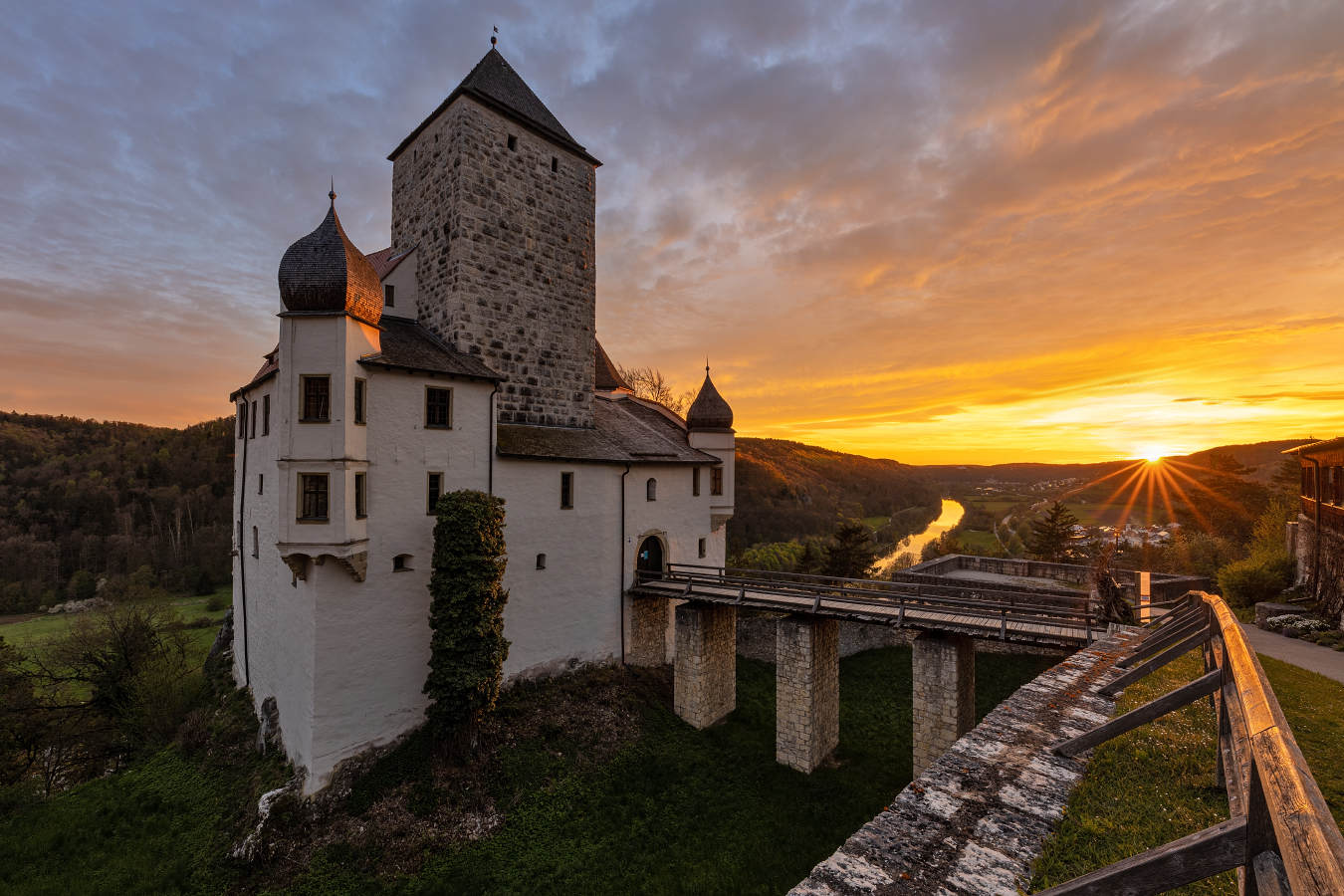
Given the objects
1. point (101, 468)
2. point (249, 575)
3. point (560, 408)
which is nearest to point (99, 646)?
point (249, 575)

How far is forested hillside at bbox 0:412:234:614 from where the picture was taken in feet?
182

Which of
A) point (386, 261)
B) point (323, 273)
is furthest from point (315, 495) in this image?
point (386, 261)

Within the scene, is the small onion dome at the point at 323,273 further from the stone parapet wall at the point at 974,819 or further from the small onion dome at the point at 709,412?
the stone parapet wall at the point at 974,819

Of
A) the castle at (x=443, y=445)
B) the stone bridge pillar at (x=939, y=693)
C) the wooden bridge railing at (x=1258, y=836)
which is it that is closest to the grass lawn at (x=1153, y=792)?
the wooden bridge railing at (x=1258, y=836)

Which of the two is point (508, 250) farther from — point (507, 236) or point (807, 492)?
point (807, 492)

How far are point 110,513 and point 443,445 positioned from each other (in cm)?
7641

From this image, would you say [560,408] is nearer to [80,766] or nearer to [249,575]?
[249,575]

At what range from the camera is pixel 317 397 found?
1324 cm

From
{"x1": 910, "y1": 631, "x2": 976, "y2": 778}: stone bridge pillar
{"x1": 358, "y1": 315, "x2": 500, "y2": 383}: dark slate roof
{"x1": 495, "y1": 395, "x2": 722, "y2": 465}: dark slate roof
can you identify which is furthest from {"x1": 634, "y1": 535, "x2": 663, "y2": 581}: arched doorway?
{"x1": 910, "y1": 631, "x2": 976, "y2": 778}: stone bridge pillar

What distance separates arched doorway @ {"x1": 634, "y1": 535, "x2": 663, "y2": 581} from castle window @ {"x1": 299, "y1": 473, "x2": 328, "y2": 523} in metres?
10.3

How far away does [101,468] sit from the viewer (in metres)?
71.5

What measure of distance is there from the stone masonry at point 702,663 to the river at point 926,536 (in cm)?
3151

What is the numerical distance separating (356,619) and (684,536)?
1188 cm

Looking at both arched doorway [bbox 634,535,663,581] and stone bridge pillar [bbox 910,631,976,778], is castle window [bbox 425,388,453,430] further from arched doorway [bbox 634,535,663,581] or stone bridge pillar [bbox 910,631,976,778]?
stone bridge pillar [bbox 910,631,976,778]
